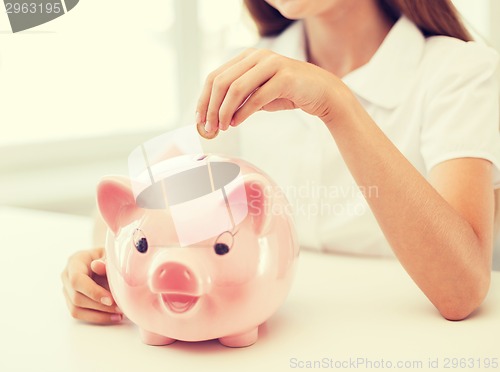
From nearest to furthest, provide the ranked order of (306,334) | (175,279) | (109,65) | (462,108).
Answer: (175,279) → (306,334) → (462,108) → (109,65)

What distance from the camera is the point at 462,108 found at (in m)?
0.90

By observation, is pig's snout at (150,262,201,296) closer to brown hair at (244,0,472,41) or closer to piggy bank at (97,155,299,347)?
piggy bank at (97,155,299,347)

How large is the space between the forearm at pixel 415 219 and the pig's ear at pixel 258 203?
14 centimetres

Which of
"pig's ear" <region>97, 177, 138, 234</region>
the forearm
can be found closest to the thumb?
"pig's ear" <region>97, 177, 138, 234</region>

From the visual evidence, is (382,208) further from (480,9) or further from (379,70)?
(480,9)

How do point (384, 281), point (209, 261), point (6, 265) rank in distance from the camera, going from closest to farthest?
point (209, 261) → point (384, 281) → point (6, 265)

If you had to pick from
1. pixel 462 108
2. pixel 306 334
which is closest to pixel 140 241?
pixel 306 334

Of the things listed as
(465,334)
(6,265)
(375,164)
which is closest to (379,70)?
(375,164)

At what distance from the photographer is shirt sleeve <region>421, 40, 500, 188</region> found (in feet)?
2.82

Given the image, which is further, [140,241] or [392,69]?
[392,69]

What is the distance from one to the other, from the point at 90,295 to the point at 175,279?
163 mm

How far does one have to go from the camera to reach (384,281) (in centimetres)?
83

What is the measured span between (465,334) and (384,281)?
156 millimetres

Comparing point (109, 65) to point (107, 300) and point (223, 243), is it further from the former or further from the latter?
point (223, 243)
